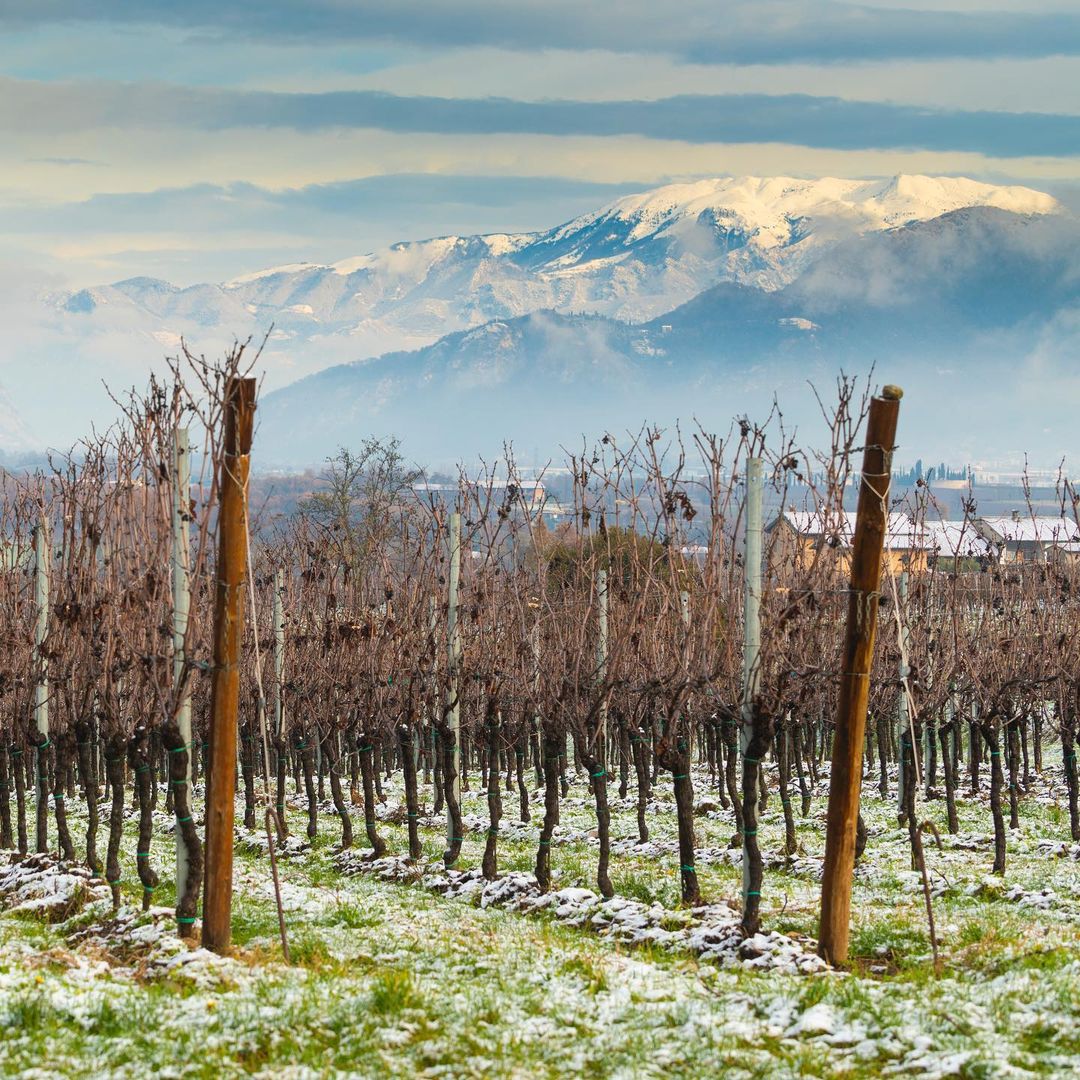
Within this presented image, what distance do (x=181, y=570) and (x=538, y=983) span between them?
4729 millimetres

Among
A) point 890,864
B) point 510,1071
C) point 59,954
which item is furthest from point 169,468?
point 890,864

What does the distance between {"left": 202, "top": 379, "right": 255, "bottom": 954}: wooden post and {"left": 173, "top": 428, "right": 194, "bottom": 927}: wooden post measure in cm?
74

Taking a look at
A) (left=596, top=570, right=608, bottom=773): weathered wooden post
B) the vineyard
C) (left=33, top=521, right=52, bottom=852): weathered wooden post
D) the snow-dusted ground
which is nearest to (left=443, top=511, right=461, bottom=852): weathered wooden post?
the vineyard

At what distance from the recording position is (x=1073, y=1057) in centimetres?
735

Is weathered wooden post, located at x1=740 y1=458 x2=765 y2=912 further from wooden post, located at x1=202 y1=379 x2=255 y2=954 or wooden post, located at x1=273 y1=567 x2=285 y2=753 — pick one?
wooden post, located at x1=273 y1=567 x2=285 y2=753

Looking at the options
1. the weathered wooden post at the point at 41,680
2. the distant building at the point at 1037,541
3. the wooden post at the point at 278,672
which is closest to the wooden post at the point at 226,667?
the weathered wooden post at the point at 41,680

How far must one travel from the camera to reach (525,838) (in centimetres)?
1961

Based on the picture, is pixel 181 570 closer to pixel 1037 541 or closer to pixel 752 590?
pixel 752 590

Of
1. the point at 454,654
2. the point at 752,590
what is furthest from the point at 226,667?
the point at 454,654

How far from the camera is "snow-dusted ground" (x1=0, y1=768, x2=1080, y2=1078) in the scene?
24.7 ft

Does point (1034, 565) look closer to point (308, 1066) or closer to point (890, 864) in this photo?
point (890, 864)

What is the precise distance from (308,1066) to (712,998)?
9.72 feet

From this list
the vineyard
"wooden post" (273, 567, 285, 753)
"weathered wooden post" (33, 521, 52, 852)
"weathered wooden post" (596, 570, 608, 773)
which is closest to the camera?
the vineyard

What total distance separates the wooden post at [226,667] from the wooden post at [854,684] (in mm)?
4937
